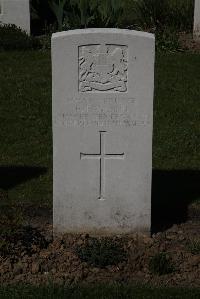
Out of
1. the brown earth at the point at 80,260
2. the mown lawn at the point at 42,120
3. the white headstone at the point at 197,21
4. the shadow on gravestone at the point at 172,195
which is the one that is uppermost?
the white headstone at the point at 197,21

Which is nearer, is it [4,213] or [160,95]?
[4,213]

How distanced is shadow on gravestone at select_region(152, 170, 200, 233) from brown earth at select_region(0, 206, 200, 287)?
1.26 ft

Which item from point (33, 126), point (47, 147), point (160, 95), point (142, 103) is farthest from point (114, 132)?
point (160, 95)

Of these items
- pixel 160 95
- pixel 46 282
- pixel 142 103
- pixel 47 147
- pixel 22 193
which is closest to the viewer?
pixel 46 282

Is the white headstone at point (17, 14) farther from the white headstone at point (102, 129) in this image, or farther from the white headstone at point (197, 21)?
the white headstone at point (102, 129)

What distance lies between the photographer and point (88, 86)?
22.3ft

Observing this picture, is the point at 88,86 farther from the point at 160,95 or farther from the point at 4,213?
the point at 160,95

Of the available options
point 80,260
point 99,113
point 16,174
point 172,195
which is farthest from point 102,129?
point 16,174

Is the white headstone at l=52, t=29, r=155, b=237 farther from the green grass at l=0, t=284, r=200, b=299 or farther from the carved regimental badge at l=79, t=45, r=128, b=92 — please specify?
the green grass at l=0, t=284, r=200, b=299

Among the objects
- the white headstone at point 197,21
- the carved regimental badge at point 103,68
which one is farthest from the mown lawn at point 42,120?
the carved regimental badge at point 103,68

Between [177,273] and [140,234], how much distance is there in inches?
31.1

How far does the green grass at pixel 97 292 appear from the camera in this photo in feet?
19.4

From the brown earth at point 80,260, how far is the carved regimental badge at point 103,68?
1.36 m

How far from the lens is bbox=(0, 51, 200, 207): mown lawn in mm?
8917
